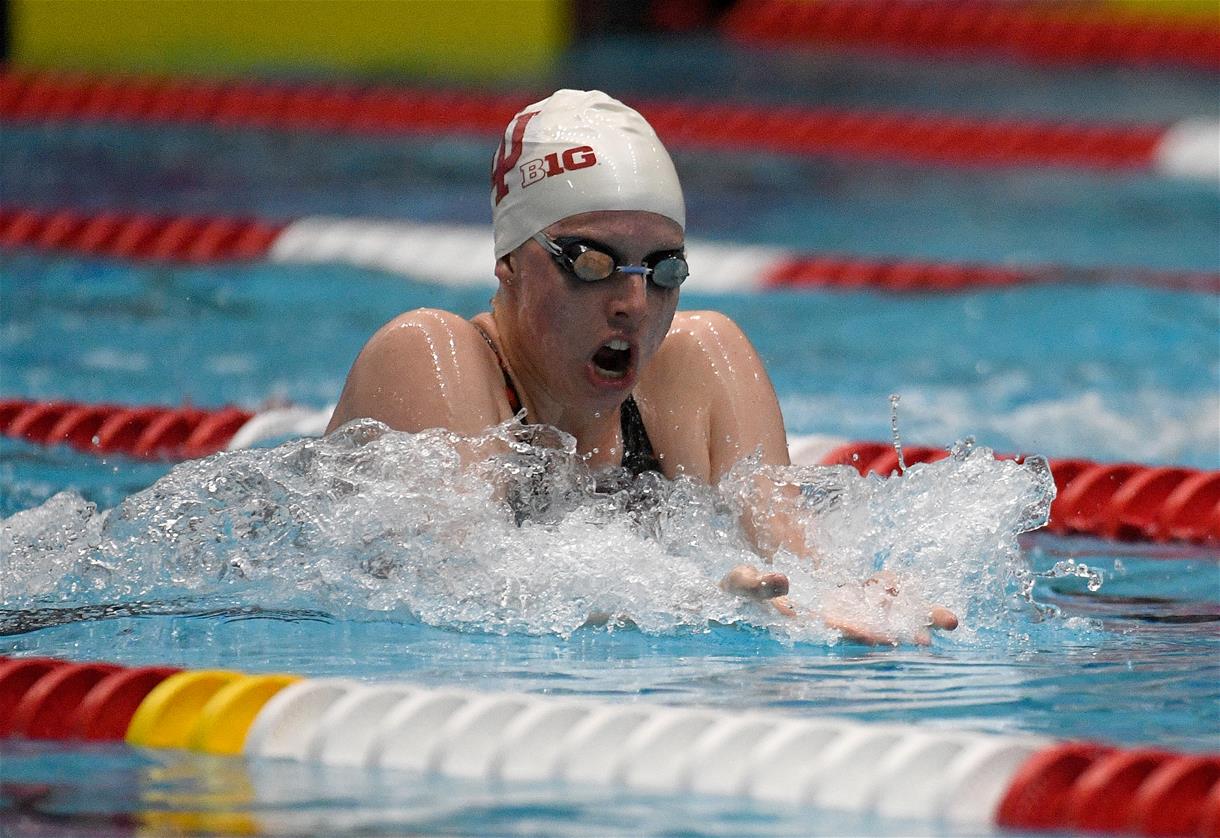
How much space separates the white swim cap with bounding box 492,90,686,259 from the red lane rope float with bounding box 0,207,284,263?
11.0 feet

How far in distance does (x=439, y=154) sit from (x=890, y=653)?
555cm

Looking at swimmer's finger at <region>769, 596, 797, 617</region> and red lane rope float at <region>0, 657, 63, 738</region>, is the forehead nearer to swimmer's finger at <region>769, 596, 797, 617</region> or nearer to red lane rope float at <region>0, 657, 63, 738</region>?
swimmer's finger at <region>769, 596, 797, 617</region>

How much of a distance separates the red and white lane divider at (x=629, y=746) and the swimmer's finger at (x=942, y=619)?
43 cm

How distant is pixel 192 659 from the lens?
8.92 feet

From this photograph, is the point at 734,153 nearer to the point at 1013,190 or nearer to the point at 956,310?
the point at 1013,190

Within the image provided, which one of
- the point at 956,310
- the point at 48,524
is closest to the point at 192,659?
the point at 48,524

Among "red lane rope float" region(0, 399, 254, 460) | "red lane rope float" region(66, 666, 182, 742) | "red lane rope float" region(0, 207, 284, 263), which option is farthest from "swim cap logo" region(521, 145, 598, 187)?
"red lane rope float" region(0, 207, 284, 263)

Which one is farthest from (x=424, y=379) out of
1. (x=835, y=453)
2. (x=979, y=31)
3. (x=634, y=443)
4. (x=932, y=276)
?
(x=979, y=31)

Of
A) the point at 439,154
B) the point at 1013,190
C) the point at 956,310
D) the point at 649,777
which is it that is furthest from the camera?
the point at 439,154

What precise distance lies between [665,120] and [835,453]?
15.0 ft

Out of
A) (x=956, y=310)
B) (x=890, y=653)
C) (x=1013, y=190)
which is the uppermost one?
(x=1013, y=190)

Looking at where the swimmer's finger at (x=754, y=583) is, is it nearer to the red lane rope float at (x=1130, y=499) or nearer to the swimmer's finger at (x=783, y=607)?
the swimmer's finger at (x=783, y=607)

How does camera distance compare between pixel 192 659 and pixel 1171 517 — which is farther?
pixel 1171 517

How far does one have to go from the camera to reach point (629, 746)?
7.58ft
